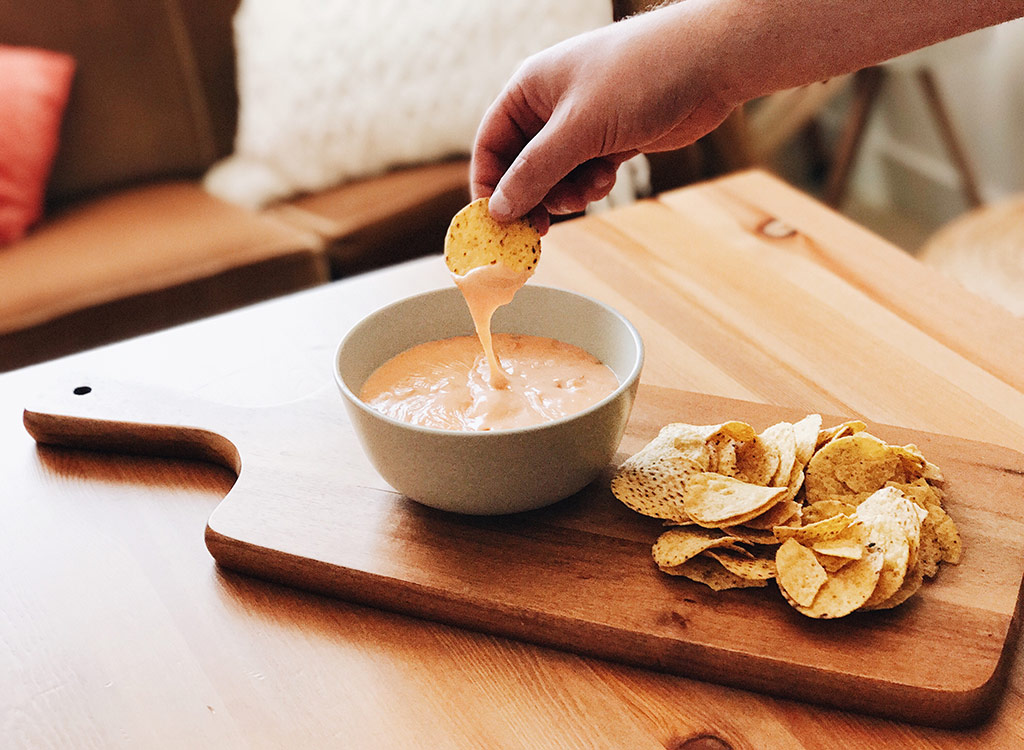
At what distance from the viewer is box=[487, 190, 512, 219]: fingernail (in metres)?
1.00

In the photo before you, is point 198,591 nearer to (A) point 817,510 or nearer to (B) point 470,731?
(B) point 470,731

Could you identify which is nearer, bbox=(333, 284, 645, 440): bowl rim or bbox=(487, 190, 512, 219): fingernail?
bbox=(333, 284, 645, 440): bowl rim

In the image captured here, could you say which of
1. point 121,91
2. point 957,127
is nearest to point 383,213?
point 121,91

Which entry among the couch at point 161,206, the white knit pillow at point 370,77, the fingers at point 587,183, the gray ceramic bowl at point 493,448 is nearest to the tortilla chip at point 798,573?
the gray ceramic bowl at point 493,448

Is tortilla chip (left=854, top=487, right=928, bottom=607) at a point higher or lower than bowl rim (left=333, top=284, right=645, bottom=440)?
lower

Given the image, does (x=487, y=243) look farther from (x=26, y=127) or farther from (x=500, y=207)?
(x=26, y=127)

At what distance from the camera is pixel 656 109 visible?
1.00 metres

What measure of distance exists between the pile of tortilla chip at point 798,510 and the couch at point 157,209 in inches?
53.7

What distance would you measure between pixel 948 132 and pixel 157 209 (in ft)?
7.94

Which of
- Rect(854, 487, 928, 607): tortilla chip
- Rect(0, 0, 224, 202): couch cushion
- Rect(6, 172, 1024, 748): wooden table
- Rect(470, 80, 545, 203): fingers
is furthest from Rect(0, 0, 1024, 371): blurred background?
Rect(854, 487, 928, 607): tortilla chip

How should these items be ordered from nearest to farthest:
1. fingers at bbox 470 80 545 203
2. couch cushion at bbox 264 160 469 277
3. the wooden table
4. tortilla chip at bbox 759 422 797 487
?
the wooden table
tortilla chip at bbox 759 422 797 487
fingers at bbox 470 80 545 203
couch cushion at bbox 264 160 469 277

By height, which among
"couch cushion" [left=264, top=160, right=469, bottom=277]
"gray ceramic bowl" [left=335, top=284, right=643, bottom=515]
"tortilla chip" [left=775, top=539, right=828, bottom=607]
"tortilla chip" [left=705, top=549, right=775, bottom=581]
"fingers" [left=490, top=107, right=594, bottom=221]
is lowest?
"couch cushion" [left=264, top=160, right=469, bottom=277]

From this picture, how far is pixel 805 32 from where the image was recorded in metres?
0.95

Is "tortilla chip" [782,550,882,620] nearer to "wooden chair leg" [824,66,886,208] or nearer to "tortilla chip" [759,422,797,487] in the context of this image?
"tortilla chip" [759,422,797,487]
